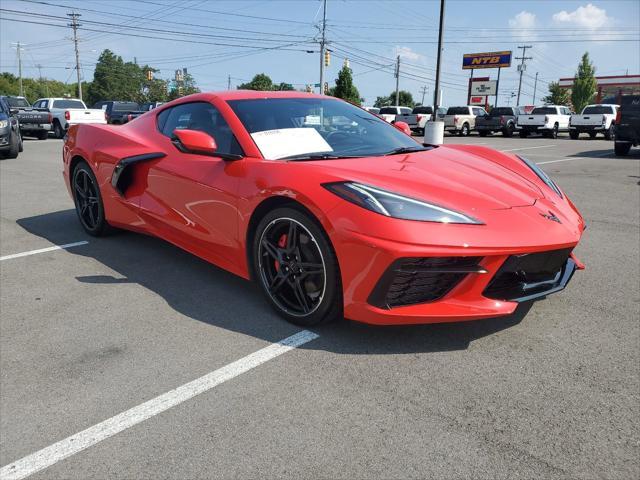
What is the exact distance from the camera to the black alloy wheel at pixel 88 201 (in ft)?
15.6

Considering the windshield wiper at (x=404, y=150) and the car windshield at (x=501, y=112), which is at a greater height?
the car windshield at (x=501, y=112)

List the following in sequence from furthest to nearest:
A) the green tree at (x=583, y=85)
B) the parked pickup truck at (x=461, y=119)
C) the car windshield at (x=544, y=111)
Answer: the green tree at (x=583, y=85) → the parked pickup truck at (x=461, y=119) → the car windshield at (x=544, y=111)

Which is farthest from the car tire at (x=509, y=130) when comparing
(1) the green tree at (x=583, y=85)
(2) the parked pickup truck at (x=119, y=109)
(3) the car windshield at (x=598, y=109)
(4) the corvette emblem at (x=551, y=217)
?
(1) the green tree at (x=583, y=85)

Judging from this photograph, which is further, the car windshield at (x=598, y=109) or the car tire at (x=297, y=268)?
the car windshield at (x=598, y=109)

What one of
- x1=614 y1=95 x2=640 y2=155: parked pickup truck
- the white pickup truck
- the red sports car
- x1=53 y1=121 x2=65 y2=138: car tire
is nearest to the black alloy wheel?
the red sports car

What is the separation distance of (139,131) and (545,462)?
3.79 meters

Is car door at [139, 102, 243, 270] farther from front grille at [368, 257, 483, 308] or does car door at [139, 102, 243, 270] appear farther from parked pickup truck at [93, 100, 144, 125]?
parked pickup truck at [93, 100, 144, 125]

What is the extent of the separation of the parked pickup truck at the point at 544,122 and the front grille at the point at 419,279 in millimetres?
28621

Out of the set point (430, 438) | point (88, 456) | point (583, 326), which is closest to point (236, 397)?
point (88, 456)

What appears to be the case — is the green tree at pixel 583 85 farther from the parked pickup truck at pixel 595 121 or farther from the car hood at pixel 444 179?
the car hood at pixel 444 179

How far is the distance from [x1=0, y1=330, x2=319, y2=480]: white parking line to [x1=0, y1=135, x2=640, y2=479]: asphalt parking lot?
15mm

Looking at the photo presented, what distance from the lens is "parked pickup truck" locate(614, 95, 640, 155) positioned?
1335 centimetres

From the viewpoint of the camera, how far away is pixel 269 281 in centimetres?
311

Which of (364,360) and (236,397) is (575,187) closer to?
(364,360)
